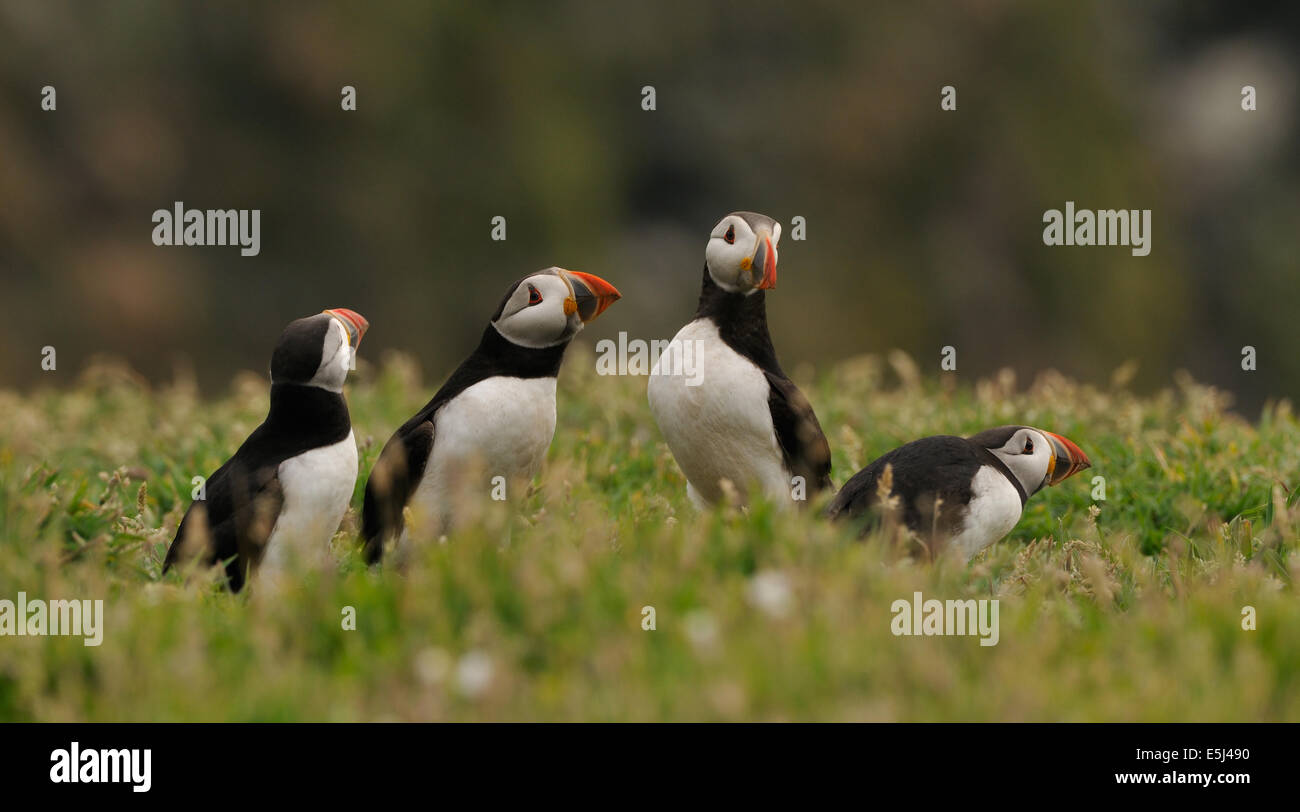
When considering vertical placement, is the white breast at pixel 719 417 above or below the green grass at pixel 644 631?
above

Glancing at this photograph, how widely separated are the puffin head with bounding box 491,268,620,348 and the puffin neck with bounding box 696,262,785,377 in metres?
0.55

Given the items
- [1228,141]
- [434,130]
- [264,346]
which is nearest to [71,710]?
[264,346]

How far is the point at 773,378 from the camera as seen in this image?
6434mm

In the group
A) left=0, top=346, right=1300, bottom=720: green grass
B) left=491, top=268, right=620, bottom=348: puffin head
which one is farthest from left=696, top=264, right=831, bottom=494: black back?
left=0, top=346, right=1300, bottom=720: green grass

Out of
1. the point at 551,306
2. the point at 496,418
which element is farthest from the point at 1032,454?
the point at 496,418

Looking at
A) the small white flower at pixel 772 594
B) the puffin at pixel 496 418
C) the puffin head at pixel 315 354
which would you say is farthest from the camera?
the puffin at pixel 496 418

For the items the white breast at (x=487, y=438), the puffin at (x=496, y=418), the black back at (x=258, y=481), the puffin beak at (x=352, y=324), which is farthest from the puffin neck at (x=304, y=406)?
the white breast at (x=487, y=438)

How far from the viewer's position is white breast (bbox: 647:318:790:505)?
627 centimetres

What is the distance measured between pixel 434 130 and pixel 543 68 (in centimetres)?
184

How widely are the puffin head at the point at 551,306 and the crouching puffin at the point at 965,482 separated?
1327 millimetres

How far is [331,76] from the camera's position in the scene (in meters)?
20.9

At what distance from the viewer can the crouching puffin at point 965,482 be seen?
19.4ft

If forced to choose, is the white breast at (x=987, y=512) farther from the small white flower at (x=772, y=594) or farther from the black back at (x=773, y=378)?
the small white flower at (x=772, y=594)
